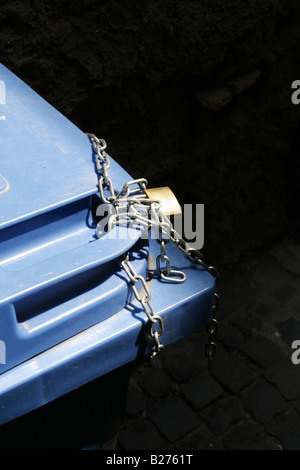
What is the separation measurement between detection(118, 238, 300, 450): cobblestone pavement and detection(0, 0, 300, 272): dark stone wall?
406 millimetres

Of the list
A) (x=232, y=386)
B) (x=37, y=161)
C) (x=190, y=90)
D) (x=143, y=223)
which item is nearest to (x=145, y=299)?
(x=143, y=223)

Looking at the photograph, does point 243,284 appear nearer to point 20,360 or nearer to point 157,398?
point 157,398

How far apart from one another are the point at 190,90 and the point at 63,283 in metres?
1.98

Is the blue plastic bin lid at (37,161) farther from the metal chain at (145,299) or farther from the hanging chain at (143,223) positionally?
the metal chain at (145,299)

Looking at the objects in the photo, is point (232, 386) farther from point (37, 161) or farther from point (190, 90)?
point (37, 161)

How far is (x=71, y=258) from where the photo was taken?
4.73 ft

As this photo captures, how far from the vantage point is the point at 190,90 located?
317 centimetres

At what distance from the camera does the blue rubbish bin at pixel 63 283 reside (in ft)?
4.61

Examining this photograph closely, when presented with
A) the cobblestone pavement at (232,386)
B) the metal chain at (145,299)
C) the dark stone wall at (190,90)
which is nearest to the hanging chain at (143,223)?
the metal chain at (145,299)

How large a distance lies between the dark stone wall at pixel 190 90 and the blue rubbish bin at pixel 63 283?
3.03 ft

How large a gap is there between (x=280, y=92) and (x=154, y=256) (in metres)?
2.14
